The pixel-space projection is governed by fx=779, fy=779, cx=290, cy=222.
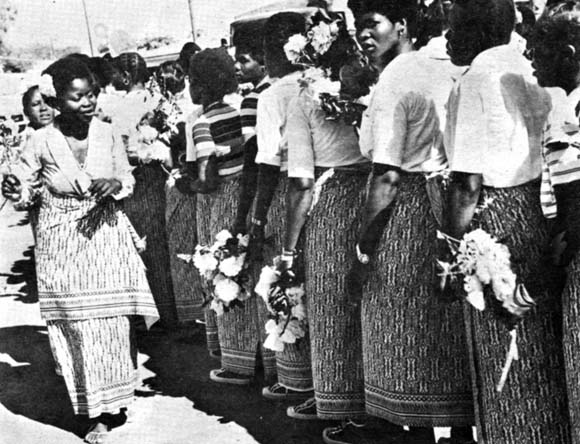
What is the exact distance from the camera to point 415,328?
12.6 ft

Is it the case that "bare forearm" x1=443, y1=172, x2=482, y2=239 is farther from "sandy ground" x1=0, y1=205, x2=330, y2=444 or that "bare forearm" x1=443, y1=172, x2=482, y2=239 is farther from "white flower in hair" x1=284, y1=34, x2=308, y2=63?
"sandy ground" x1=0, y1=205, x2=330, y2=444

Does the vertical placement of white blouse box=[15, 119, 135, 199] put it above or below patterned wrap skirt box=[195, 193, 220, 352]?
above

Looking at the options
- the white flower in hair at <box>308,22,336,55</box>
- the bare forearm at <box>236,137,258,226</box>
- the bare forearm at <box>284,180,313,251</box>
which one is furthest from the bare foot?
the white flower in hair at <box>308,22,336,55</box>

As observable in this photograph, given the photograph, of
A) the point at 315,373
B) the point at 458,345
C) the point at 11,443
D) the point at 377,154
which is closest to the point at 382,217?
the point at 377,154

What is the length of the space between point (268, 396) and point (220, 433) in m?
0.61

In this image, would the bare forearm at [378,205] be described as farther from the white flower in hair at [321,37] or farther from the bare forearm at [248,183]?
the bare forearm at [248,183]

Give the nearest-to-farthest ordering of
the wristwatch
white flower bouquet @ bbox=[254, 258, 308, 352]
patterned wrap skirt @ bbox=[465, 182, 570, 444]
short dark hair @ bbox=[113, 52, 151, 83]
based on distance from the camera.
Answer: patterned wrap skirt @ bbox=[465, 182, 570, 444] < the wristwatch < white flower bouquet @ bbox=[254, 258, 308, 352] < short dark hair @ bbox=[113, 52, 151, 83]

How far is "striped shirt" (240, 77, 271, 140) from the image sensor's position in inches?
194

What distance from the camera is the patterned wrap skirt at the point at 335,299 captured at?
167 inches

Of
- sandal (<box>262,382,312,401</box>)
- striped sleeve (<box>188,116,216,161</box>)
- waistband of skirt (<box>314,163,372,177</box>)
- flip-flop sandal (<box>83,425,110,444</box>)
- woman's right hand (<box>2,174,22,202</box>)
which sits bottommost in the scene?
flip-flop sandal (<box>83,425,110,444</box>)

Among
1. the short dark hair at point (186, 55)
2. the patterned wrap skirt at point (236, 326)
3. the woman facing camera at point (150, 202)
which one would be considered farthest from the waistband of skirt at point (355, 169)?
the short dark hair at point (186, 55)

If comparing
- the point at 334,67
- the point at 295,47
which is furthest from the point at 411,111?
the point at 295,47

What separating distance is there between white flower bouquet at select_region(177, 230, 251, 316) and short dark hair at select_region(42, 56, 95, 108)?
4.30ft

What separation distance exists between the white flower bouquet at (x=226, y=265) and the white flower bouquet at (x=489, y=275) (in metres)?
1.97
